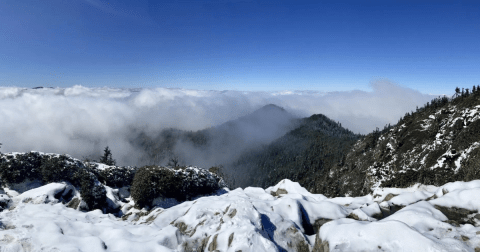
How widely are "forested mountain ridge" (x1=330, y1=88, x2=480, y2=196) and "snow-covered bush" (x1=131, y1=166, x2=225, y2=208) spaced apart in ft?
224

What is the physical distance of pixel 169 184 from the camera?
58656 mm

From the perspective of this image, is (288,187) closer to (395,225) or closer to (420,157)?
(395,225)

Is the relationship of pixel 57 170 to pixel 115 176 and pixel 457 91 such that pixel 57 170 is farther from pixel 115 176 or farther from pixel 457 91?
pixel 457 91

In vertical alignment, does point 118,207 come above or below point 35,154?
below

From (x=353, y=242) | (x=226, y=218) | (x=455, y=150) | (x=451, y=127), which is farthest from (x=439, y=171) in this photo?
(x=226, y=218)

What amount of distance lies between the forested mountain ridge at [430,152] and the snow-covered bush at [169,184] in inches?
2682

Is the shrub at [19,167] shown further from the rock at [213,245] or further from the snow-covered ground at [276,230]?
the rock at [213,245]

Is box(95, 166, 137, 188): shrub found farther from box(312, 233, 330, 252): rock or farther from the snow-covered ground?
box(312, 233, 330, 252): rock

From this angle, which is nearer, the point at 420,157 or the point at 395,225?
the point at 395,225

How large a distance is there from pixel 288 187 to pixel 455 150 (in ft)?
229

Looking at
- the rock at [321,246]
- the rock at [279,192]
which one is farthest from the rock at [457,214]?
the rock at [279,192]

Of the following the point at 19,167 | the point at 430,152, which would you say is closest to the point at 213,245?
the point at 19,167

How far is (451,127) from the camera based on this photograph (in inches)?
3524

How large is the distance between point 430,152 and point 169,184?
10287 centimetres
